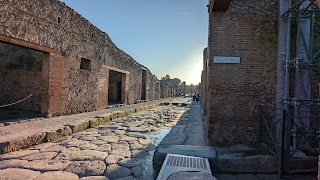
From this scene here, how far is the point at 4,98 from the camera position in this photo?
9367 mm

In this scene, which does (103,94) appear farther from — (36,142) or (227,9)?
(227,9)

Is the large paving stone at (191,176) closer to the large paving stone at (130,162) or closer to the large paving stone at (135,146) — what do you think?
the large paving stone at (130,162)

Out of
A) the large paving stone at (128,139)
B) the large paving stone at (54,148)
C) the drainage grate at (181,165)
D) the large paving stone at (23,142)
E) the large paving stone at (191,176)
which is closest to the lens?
the large paving stone at (191,176)

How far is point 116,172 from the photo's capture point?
373cm

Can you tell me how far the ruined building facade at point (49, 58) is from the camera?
7.12m

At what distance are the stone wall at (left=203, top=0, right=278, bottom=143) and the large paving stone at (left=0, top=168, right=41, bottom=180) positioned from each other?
3.30 metres

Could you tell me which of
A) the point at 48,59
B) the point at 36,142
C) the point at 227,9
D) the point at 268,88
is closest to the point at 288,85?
the point at 268,88

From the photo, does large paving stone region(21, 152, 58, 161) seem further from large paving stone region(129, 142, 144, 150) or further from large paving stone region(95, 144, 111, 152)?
large paving stone region(129, 142, 144, 150)

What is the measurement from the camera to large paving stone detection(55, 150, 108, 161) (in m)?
4.26

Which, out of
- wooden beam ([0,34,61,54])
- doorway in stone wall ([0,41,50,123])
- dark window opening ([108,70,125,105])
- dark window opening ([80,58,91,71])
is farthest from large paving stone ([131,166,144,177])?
dark window opening ([108,70,125,105])

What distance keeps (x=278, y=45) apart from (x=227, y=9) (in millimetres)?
1281

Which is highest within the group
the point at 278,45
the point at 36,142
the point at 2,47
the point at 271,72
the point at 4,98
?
the point at 2,47

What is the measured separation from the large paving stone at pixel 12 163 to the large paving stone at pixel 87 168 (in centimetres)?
77

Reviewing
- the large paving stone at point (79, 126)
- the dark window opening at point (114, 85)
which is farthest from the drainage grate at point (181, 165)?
the dark window opening at point (114, 85)
